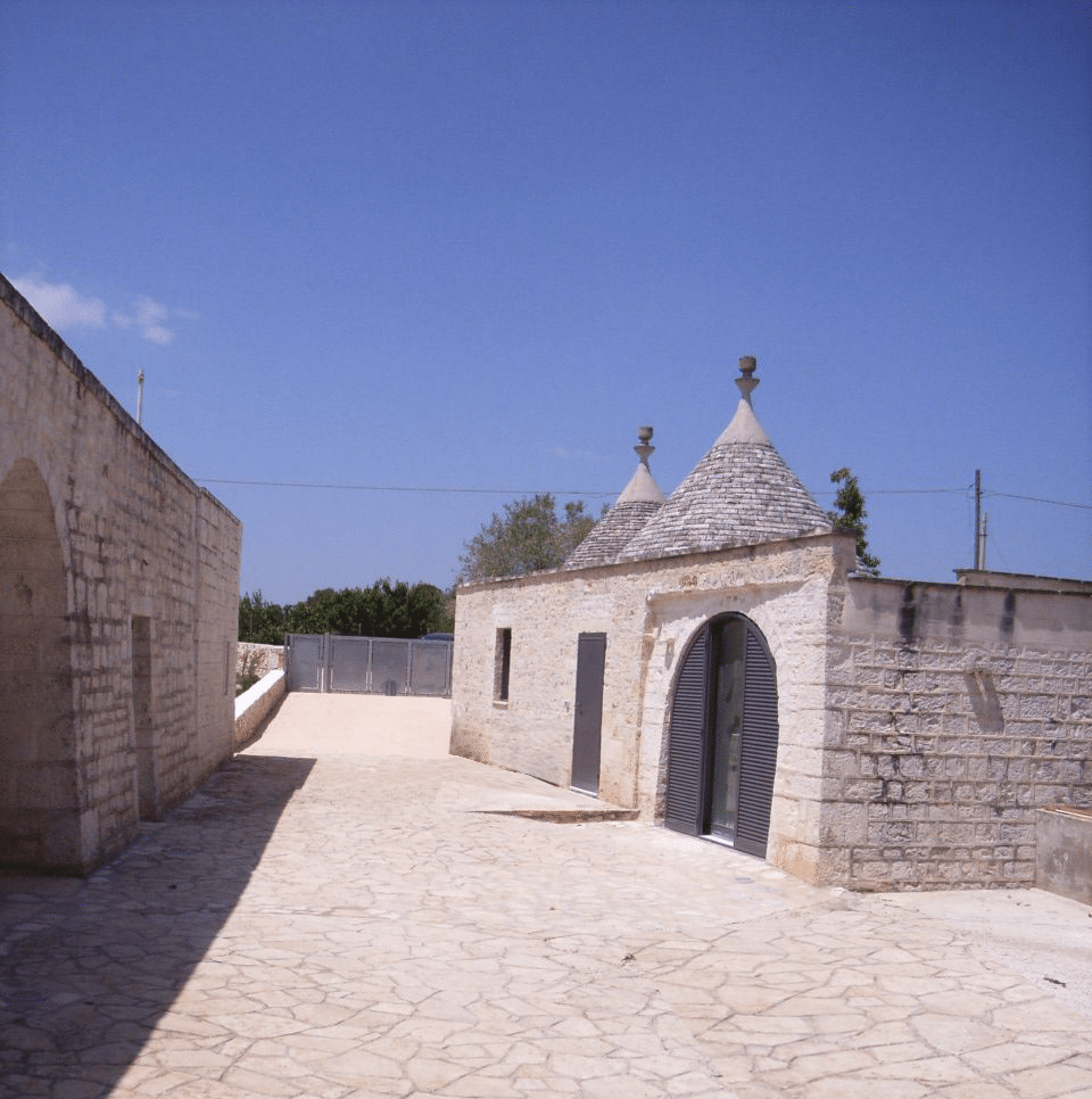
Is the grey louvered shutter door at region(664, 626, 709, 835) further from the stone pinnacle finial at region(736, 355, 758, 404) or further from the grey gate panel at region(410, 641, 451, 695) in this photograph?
the grey gate panel at region(410, 641, 451, 695)

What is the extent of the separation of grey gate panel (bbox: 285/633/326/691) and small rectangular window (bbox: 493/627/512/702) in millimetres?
14750

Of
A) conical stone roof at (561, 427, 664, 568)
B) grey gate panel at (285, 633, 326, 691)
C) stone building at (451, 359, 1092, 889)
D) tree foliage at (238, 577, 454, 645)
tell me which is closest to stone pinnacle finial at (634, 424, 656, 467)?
conical stone roof at (561, 427, 664, 568)

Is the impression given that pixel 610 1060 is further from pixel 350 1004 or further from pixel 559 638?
pixel 559 638

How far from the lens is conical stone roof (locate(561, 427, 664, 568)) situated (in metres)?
17.4

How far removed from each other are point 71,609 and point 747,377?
10.3 metres

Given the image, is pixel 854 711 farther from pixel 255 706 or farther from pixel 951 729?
pixel 255 706

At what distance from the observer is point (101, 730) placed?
750 centimetres

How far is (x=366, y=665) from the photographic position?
3141cm

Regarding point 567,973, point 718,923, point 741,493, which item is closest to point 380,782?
point 741,493

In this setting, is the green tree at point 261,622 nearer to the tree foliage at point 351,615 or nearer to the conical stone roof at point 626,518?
the tree foliage at point 351,615

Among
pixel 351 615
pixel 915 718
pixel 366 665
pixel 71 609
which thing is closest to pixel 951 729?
pixel 915 718

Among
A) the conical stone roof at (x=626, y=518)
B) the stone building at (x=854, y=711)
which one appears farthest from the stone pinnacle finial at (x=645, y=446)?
the stone building at (x=854, y=711)

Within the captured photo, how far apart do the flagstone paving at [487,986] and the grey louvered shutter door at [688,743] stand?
166 centimetres

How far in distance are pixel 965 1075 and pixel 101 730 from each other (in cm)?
576
